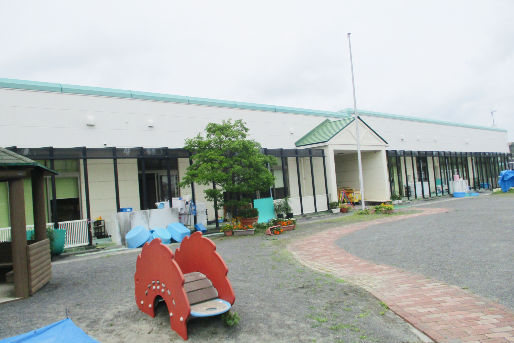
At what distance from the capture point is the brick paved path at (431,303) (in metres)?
4.03

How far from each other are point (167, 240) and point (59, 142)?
5.96 meters

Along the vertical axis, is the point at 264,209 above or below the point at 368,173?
below

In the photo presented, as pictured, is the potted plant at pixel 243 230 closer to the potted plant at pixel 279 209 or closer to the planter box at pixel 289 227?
the planter box at pixel 289 227

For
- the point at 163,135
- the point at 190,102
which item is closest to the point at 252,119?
the point at 190,102

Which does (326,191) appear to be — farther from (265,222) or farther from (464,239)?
(464,239)

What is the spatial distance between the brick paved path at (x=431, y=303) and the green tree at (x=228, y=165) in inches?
210

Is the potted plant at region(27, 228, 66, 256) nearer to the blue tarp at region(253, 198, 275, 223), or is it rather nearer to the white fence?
the white fence

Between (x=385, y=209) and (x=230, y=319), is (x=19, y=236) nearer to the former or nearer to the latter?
(x=230, y=319)

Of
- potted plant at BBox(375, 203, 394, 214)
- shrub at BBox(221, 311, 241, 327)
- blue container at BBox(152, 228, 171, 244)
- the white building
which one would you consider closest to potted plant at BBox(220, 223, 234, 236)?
blue container at BBox(152, 228, 171, 244)

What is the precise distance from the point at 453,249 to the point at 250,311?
5.86 m

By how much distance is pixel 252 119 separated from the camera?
64.5ft

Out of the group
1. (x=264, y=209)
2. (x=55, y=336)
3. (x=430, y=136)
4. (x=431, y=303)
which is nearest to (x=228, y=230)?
(x=264, y=209)

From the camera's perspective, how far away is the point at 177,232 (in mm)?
12320

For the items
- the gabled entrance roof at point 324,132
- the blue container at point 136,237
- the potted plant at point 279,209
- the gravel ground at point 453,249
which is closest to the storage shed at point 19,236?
the blue container at point 136,237
